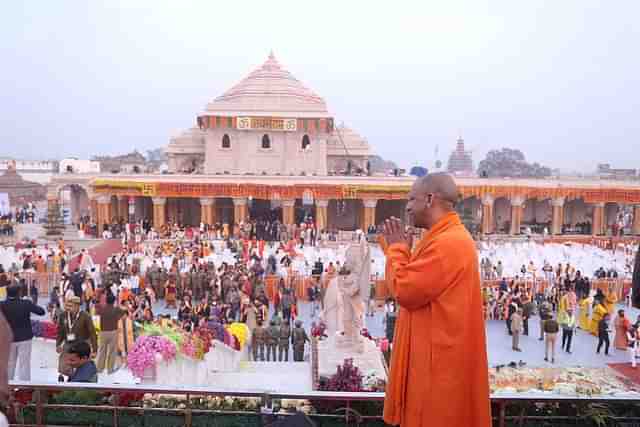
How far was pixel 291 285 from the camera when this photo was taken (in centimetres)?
1652

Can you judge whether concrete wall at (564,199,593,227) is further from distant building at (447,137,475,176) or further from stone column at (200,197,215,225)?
distant building at (447,137,475,176)

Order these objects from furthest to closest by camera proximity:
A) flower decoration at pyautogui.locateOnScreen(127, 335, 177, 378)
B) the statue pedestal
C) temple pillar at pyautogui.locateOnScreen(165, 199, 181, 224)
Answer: temple pillar at pyautogui.locateOnScreen(165, 199, 181, 224)
the statue pedestal
flower decoration at pyautogui.locateOnScreen(127, 335, 177, 378)

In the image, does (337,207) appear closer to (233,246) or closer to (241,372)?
(233,246)

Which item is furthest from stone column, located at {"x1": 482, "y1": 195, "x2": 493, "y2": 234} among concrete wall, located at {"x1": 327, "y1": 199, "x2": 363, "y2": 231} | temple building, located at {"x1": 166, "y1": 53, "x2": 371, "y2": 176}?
temple building, located at {"x1": 166, "y1": 53, "x2": 371, "y2": 176}

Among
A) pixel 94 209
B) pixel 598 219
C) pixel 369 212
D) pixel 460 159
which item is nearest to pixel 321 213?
pixel 369 212

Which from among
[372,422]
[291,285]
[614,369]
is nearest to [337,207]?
[291,285]

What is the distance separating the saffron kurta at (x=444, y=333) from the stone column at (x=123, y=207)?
2996cm

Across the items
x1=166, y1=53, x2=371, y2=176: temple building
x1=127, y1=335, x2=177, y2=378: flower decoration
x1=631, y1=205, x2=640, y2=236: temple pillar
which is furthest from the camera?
x1=166, y1=53, x2=371, y2=176: temple building

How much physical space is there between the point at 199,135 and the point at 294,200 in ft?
40.6

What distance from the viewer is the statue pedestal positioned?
7927 millimetres

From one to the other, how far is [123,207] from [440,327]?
31.0 metres

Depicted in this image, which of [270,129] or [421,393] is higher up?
[270,129]

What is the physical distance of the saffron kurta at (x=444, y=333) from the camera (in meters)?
2.82

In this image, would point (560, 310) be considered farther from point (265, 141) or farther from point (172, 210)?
point (172, 210)
